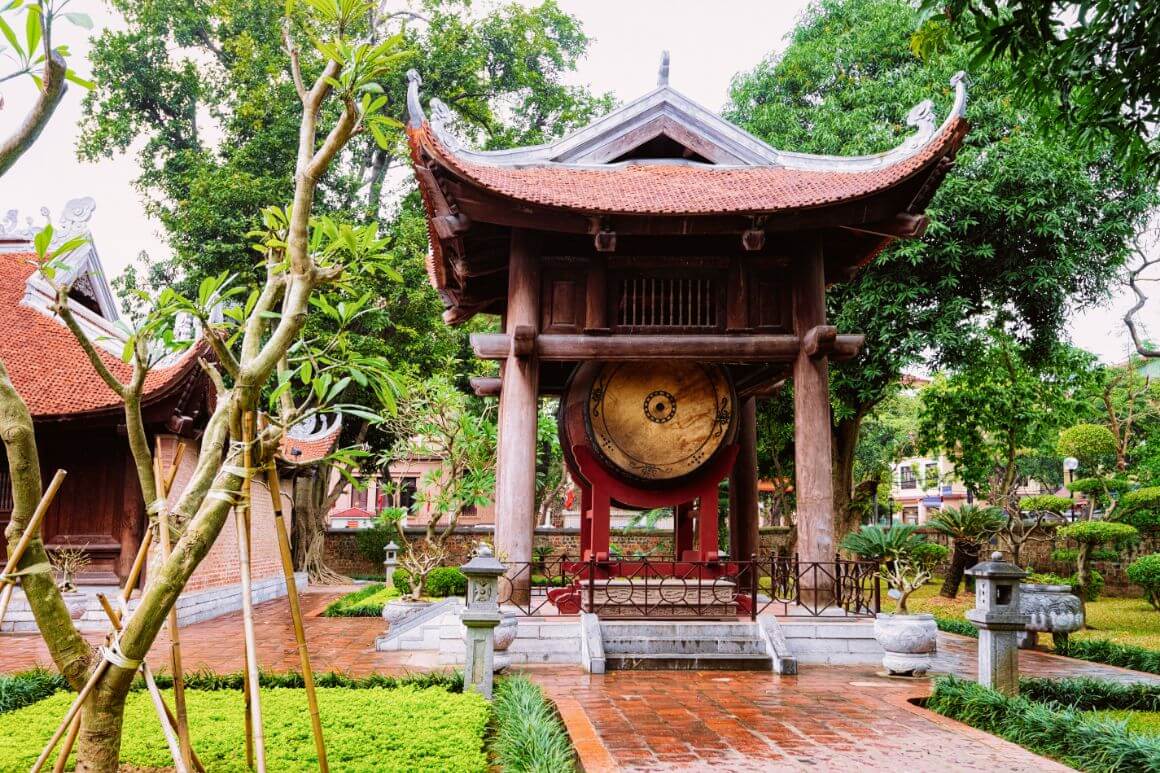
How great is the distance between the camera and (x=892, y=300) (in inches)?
685

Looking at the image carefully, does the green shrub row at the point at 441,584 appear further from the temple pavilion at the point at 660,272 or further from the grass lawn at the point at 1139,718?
the grass lawn at the point at 1139,718

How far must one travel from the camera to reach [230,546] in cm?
1859

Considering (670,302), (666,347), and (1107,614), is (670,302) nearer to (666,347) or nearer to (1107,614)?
(666,347)

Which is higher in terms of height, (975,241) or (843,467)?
(975,241)

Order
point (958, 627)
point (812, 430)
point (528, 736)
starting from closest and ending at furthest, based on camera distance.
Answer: point (528, 736) < point (812, 430) < point (958, 627)

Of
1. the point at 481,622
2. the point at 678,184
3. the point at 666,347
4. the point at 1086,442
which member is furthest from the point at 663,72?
the point at 1086,442

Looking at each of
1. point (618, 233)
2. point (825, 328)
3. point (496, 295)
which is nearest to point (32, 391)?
point (496, 295)

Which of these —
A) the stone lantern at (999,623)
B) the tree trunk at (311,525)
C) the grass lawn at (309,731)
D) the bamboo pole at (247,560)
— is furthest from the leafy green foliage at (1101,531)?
the tree trunk at (311,525)

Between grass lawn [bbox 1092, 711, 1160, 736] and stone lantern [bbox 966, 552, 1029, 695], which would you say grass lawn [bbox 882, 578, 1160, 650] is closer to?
grass lawn [bbox 1092, 711, 1160, 736]

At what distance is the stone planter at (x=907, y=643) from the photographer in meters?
9.17

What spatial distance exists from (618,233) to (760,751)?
6285mm

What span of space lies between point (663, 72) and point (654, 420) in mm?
4858

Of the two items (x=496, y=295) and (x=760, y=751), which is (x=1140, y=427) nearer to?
(x=496, y=295)

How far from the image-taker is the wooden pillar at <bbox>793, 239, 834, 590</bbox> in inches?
417
